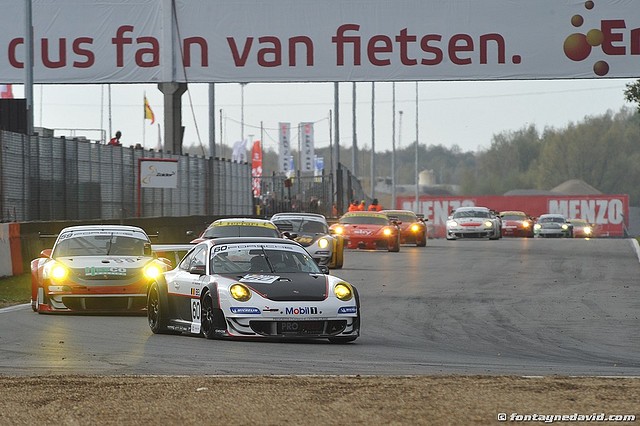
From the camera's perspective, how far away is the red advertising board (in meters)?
92.8

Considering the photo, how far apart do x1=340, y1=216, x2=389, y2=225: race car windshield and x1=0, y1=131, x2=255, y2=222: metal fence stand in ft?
16.2

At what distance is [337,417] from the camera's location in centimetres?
873

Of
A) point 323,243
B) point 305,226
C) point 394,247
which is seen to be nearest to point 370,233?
point 394,247

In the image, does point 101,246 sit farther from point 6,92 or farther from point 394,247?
A: point 6,92

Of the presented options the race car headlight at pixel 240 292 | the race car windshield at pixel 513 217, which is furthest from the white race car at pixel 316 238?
the race car windshield at pixel 513 217

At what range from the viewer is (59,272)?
59.0 ft

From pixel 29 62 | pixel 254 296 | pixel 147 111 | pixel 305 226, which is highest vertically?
pixel 147 111

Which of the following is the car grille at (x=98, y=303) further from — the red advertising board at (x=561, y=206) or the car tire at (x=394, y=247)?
the red advertising board at (x=561, y=206)

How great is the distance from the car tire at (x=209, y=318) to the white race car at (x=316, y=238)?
13.5m

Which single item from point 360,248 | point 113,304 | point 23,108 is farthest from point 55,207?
point 113,304

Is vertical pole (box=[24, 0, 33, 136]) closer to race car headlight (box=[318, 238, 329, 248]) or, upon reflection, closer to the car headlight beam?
race car headlight (box=[318, 238, 329, 248])

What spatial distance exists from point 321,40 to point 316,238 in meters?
10.6

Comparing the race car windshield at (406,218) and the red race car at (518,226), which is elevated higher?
the race car windshield at (406,218)

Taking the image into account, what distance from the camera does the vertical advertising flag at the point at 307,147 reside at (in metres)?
91.7
